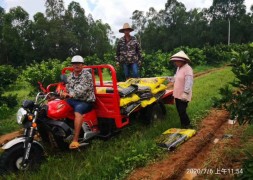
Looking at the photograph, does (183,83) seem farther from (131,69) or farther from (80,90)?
(131,69)

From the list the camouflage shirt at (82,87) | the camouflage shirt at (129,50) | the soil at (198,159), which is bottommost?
the soil at (198,159)

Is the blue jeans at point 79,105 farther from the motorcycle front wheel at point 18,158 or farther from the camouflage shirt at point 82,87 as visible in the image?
the motorcycle front wheel at point 18,158

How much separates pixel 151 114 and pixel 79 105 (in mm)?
1996

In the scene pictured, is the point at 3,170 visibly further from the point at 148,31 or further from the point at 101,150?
the point at 148,31

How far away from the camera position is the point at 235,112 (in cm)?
356

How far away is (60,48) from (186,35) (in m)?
25.4

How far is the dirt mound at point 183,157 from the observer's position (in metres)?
4.42

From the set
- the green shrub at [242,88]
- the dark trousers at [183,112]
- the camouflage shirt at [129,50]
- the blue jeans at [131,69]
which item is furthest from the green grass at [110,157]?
the camouflage shirt at [129,50]

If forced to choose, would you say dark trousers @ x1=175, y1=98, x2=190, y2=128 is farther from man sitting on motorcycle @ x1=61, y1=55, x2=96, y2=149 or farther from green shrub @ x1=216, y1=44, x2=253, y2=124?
green shrub @ x1=216, y1=44, x2=253, y2=124

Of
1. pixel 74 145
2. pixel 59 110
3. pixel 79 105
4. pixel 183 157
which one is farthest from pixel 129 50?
pixel 183 157

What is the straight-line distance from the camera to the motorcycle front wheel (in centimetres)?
447

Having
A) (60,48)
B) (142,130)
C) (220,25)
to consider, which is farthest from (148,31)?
(142,130)

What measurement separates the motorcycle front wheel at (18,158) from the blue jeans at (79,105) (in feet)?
3.13

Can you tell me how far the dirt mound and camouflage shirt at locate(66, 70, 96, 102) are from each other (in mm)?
1703
